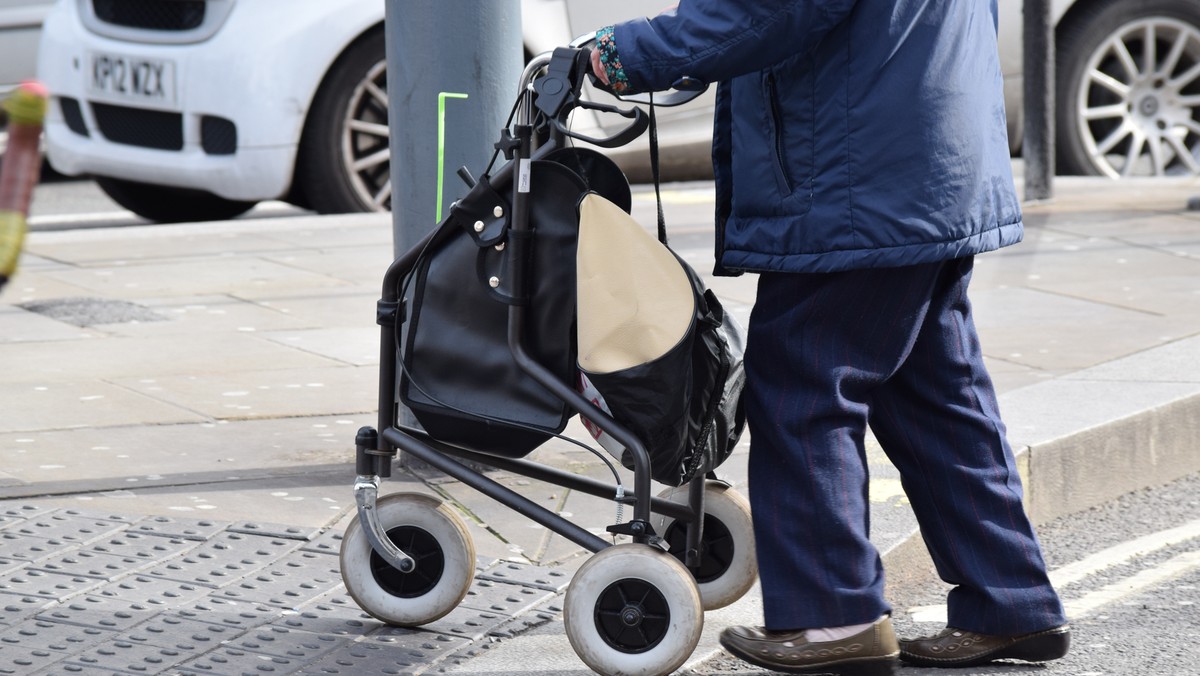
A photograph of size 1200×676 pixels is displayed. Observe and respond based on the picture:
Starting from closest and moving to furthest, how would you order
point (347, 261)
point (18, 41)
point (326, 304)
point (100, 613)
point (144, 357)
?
point (100, 613)
point (144, 357)
point (326, 304)
point (347, 261)
point (18, 41)

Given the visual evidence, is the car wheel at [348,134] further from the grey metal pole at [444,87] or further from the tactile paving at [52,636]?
the tactile paving at [52,636]

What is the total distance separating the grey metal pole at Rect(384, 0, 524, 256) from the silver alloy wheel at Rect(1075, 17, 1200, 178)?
5.52 meters

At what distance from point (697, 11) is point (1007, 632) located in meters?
1.27

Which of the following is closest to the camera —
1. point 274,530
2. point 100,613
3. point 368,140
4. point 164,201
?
point 100,613

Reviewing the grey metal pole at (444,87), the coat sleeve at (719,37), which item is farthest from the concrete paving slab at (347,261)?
the coat sleeve at (719,37)

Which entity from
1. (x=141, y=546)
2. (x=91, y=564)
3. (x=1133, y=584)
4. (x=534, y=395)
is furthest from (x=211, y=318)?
(x=1133, y=584)

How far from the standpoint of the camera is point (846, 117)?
9.64 ft

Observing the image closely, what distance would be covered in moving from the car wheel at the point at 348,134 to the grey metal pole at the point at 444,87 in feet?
11.7

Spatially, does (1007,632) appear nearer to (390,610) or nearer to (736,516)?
→ (736,516)

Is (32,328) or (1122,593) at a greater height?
(32,328)

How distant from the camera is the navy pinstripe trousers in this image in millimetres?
3045

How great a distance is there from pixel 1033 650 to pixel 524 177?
4.22 ft

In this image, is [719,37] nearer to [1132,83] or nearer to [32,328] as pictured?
[32,328]

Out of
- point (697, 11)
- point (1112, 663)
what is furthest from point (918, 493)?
point (697, 11)
